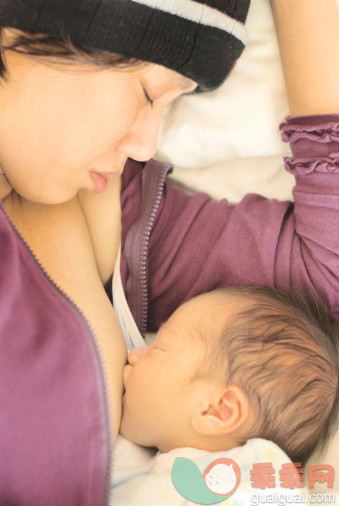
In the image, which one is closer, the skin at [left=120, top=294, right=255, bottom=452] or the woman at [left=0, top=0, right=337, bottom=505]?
the woman at [left=0, top=0, right=337, bottom=505]

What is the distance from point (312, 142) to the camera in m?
1.14

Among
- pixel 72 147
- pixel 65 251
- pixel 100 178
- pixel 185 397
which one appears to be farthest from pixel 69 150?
pixel 185 397

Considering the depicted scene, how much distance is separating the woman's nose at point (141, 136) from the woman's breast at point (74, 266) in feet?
0.81

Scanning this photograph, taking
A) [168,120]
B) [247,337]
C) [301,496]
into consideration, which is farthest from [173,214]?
[301,496]

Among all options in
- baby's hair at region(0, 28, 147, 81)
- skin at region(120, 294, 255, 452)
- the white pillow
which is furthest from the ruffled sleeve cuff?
baby's hair at region(0, 28, 147, 81)

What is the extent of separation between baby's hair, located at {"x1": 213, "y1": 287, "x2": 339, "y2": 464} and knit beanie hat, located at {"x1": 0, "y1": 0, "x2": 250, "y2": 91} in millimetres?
466

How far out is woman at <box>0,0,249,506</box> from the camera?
74cm

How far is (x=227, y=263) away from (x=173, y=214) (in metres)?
0.18

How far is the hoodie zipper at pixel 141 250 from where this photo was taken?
3.85ft

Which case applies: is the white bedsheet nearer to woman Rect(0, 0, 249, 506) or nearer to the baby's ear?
woman Rect(0, 0, 249, 506)

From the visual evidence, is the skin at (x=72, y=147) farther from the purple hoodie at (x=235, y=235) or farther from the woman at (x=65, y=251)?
the purple hoodie at (x=235, y=235)

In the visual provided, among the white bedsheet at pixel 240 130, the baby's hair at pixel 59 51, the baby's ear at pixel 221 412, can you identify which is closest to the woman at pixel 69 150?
the baby's hair at pixel 59 51

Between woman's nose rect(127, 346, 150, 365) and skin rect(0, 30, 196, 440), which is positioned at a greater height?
skin rect(0, 30, 196, 440)

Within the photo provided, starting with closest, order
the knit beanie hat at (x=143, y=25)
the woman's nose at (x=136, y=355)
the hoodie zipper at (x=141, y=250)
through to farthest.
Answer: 1. the knit beanie hat at (x=143, y=25)
2. the woman's nose at (x=136, y=355)
3. the hoodie zipper at (x=141, y=250)
